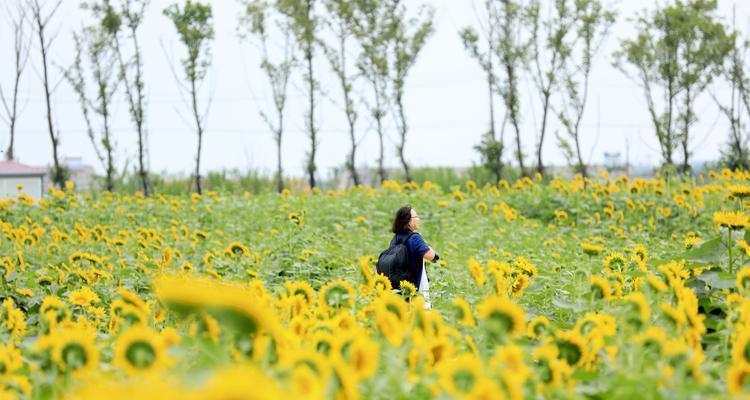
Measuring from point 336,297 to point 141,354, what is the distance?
964 millimetres

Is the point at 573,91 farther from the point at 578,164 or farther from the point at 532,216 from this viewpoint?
the point at 532,216

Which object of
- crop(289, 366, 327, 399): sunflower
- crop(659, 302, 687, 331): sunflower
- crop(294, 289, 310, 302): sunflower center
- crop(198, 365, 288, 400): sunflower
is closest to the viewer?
crop(198, 365, 288, 400): sunflower

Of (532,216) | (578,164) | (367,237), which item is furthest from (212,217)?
(578,164)

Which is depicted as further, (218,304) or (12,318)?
(12,318)

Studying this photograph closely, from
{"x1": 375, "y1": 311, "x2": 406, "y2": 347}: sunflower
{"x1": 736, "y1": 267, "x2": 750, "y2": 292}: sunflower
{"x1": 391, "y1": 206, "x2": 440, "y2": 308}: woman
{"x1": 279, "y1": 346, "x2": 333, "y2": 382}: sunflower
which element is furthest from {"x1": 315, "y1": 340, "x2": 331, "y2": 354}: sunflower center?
{"x1": 391, "y1": 206, "x2": 440, "y2": 308}: woman

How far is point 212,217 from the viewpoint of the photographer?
10969 mm

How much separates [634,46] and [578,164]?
3399 millimetres

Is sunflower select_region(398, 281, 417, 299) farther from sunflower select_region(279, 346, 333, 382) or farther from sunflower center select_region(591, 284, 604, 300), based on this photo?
sunflower select_region(279, 346, 333, 382)

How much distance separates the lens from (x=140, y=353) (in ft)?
5.22

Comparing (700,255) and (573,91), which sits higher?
(573,91)

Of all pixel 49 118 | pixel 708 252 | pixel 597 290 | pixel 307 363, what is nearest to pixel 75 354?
pixel 307 363

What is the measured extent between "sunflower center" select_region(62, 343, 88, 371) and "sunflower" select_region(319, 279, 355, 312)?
2.77 ft

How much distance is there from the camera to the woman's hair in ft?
19.6

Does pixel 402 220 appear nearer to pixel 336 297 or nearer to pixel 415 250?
pixel 415 250
